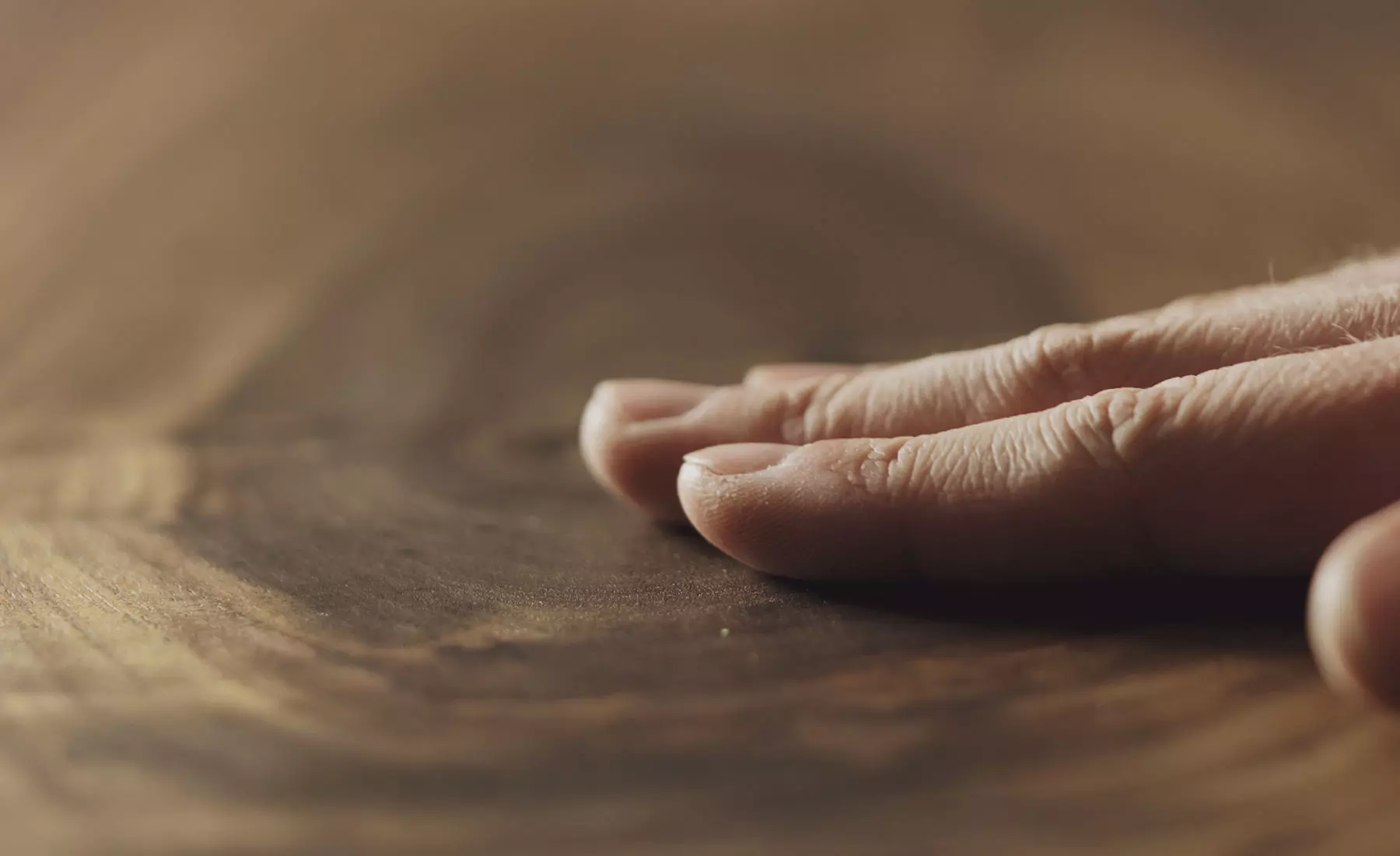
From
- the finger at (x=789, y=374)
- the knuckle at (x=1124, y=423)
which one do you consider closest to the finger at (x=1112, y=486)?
the knuckle at (x=1124, y=423)

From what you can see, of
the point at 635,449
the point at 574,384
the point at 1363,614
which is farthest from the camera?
the point at 574,384

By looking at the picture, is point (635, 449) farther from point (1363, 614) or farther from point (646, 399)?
point (1363, 614)

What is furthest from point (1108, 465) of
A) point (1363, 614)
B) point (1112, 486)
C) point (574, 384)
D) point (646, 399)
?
point (574, 384)

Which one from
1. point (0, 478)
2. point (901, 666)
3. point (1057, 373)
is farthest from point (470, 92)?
point (901, 666)

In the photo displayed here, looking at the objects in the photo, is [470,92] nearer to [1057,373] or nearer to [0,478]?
[0,478]

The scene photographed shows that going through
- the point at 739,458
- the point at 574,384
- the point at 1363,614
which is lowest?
the point at 1363,614

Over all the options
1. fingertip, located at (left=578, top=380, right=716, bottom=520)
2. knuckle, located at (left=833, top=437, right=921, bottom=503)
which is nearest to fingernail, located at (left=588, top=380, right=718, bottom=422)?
fingertip, located at (left=578, top=380, right=716, bottom=520)
